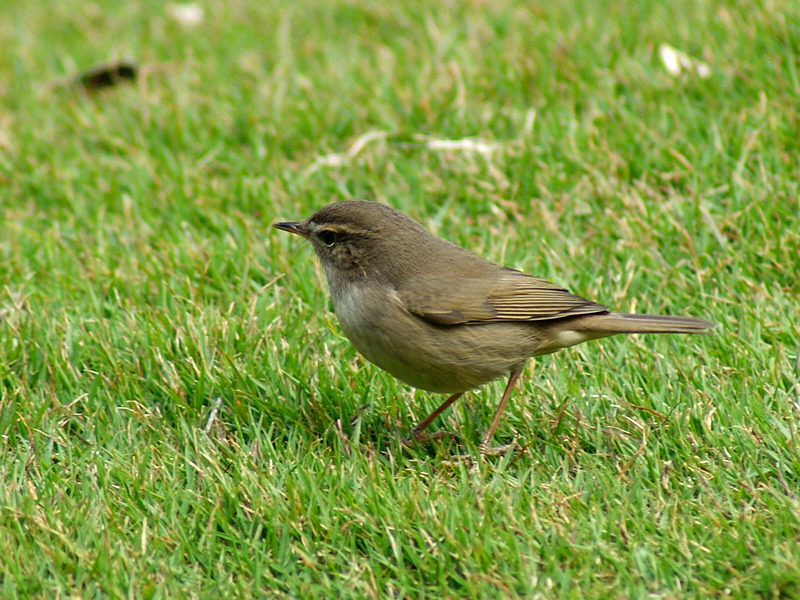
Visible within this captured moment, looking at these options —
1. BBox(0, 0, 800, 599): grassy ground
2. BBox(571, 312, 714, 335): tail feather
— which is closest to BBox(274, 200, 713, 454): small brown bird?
BBox(571, 312, 714, 335): tail feather

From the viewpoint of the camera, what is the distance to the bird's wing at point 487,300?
16.0 ft

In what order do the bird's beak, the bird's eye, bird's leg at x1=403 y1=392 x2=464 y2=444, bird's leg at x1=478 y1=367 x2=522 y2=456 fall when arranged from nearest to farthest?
1. bird's leg at x1=478 y1=367 x2=522 y2=456
2. bird's leg at x1=403 y1=392 x2=464 y2=444
3. the bird's eye
4. the bird's beak

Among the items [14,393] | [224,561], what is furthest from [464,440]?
[14,393]

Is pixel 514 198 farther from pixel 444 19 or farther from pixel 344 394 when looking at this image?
pixel 444 19

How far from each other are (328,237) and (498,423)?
1296 mm

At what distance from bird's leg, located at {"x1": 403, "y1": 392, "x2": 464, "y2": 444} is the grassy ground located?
0.32 ft

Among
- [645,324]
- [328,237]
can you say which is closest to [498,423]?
[645,324]

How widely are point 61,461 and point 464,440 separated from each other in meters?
1.88

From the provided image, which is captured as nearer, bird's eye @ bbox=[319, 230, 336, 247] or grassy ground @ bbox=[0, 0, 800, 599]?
grassy ground @ bbox=[0, 0, 800, 599]

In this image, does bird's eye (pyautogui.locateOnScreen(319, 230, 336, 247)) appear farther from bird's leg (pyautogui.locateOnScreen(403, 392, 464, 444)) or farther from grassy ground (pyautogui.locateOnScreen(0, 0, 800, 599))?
bird's leg (pyautogui.locateOnScreen(403, 392, 464, 444))

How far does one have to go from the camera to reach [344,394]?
5.24 metres

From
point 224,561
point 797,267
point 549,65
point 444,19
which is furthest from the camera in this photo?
point 444,19

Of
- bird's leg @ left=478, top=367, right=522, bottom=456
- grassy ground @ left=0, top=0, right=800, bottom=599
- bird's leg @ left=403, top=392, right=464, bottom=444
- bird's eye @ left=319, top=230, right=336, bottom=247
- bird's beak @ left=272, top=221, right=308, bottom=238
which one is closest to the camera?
grassy ground @ left=0, top=0, right=800, bottom=599

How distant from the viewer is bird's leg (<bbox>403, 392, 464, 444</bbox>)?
4941mm
